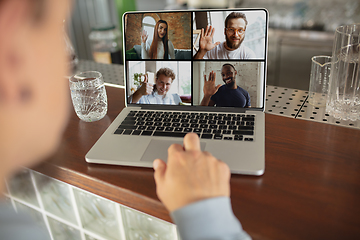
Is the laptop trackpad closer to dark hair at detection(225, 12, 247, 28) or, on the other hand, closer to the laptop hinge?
the laptop hinge

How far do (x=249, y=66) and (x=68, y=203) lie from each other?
659mm

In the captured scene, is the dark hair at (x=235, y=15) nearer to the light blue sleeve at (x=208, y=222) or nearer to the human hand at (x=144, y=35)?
the human hand at (x=144, y=35)

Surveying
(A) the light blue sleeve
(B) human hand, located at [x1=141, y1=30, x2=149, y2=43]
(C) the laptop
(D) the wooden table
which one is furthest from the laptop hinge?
(A) the light blue sleeve

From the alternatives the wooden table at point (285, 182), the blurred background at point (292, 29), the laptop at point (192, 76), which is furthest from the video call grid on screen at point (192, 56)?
the blurred background at point (292, 29)

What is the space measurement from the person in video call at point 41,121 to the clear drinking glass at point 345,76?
1.76ft

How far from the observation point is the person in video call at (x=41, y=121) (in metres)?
0.38

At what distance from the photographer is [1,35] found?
1.19ft

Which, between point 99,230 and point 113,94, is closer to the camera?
point 99,230

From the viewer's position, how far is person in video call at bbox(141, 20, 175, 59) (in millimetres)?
920

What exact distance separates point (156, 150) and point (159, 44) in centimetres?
35

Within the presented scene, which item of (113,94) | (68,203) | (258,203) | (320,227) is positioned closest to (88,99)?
(113,94)

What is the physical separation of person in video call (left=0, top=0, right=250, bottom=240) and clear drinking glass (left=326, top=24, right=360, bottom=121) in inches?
21.2

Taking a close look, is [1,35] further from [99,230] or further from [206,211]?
[99,230]

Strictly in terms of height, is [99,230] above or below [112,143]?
below
